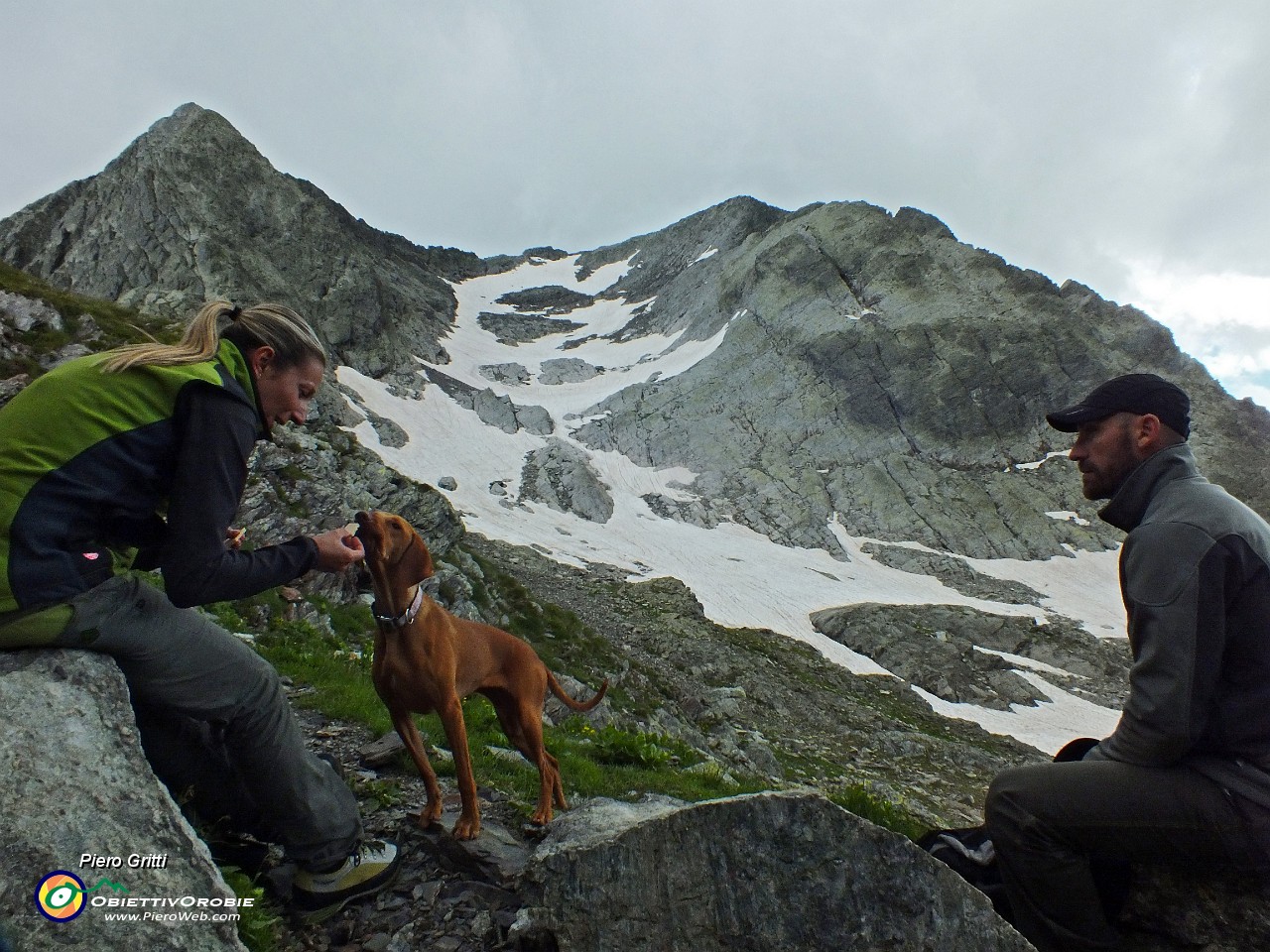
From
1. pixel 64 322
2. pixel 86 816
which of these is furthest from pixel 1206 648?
pixel 64 322

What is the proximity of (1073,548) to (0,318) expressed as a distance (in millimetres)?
90630

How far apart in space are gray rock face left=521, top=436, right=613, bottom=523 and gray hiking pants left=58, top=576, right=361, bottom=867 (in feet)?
→ 209

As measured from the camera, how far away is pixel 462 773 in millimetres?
4809

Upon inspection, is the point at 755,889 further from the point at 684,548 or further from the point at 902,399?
the point at 902,399

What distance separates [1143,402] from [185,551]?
5.76 meters

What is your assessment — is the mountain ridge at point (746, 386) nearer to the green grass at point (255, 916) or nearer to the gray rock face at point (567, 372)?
the gray rock face at point (567, 372)

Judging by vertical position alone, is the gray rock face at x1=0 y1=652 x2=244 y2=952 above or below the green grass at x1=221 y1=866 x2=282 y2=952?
above

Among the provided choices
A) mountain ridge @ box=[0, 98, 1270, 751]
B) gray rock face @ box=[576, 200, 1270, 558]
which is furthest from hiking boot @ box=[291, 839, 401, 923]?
gray rock face @ box=[576, 200, 1270, 558]

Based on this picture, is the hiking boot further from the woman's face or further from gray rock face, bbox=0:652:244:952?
the woman's face

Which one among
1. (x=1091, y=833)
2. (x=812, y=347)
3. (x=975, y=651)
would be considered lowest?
(x=975, y=651)

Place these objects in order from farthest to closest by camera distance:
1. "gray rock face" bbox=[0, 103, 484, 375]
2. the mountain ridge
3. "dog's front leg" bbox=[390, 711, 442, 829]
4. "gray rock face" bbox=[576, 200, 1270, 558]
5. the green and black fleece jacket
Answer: "gray rock face" bbox=[576, 200, 1270, 558] < "gray rock face" bbox=[0, 103, 484, 375] < the mountain ridge < "dog's front leg" bbox=[390, 711, 442, 829] < the green and black fleece jacket

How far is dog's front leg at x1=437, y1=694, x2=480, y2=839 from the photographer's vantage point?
481cm

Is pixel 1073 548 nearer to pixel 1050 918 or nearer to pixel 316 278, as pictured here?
pixel 1050 918

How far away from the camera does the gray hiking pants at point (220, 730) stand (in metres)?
3.44
